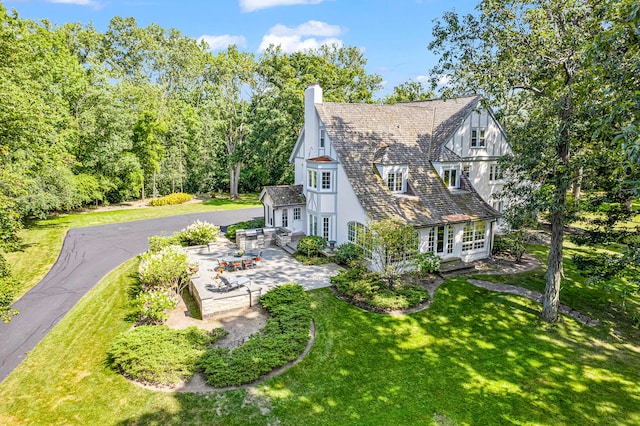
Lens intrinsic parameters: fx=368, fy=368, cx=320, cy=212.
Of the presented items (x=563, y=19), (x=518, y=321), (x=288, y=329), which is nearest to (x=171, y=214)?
(x=288, y=329)

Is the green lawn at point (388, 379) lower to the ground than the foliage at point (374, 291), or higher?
lower

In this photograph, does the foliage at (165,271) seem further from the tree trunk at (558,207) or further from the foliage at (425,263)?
the tree trunk at (558,207)

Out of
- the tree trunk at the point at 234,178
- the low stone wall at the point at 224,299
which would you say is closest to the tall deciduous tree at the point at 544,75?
the low stone wall at the point at 224,299

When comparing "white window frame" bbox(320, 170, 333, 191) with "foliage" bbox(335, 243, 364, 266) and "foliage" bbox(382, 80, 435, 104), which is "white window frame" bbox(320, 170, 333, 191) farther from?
"foliage" bbox(382, 80, 435, 104)

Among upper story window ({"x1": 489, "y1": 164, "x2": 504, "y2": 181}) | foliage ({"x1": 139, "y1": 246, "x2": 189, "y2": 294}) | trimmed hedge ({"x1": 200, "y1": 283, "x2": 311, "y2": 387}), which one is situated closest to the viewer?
trimmed hedge ({"x1": 200, "y1": 283, "x2": 311, "y2": 387})

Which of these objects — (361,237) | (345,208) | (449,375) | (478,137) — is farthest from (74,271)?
(478,137)

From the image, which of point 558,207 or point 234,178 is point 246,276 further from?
point 234,178

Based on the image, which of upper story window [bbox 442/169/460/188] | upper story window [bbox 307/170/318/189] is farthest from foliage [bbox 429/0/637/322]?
upper story window [bbox 307/170/318/189]
